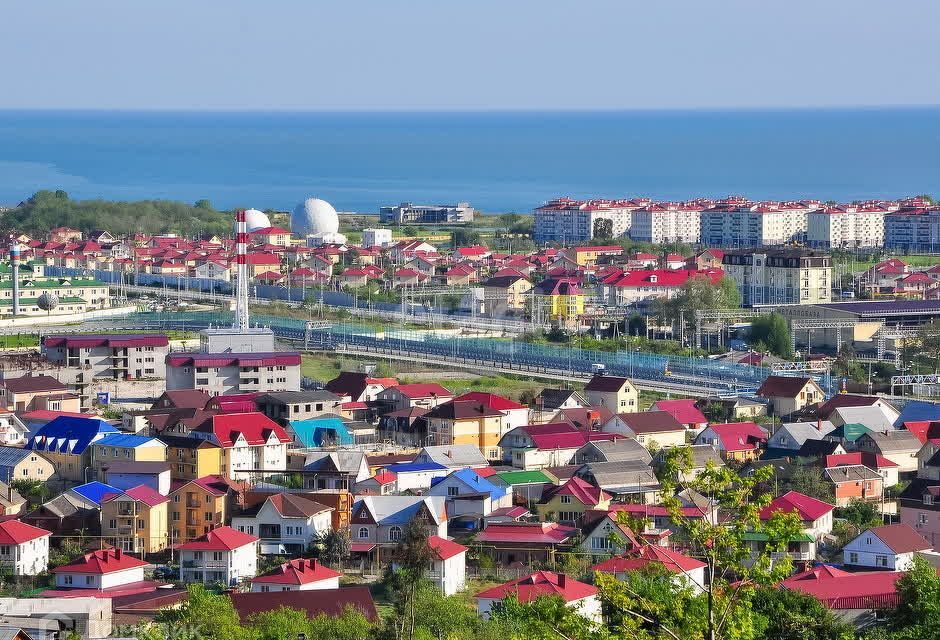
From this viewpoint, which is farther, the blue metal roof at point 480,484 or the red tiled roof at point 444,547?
the blue metal roof at point 480,484

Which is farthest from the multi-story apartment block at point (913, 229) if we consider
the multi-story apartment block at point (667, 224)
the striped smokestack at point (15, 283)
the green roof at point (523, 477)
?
the green roof at point (523, 477)

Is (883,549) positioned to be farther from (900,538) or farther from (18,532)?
(18,532)

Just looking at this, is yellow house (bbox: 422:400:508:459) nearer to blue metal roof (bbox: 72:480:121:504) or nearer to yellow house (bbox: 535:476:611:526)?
yellow house (bbox: 535:476:611:526)

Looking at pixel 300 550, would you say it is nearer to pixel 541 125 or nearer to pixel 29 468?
pixel 29 468

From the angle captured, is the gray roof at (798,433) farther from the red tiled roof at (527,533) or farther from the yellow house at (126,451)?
the yellow house at (126,451)

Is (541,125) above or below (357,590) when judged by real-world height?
above

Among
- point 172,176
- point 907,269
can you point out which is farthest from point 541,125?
point 907,269

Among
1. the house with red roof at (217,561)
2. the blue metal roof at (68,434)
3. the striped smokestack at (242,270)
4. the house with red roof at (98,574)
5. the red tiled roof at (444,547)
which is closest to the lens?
the house with red roof at (98,574)
